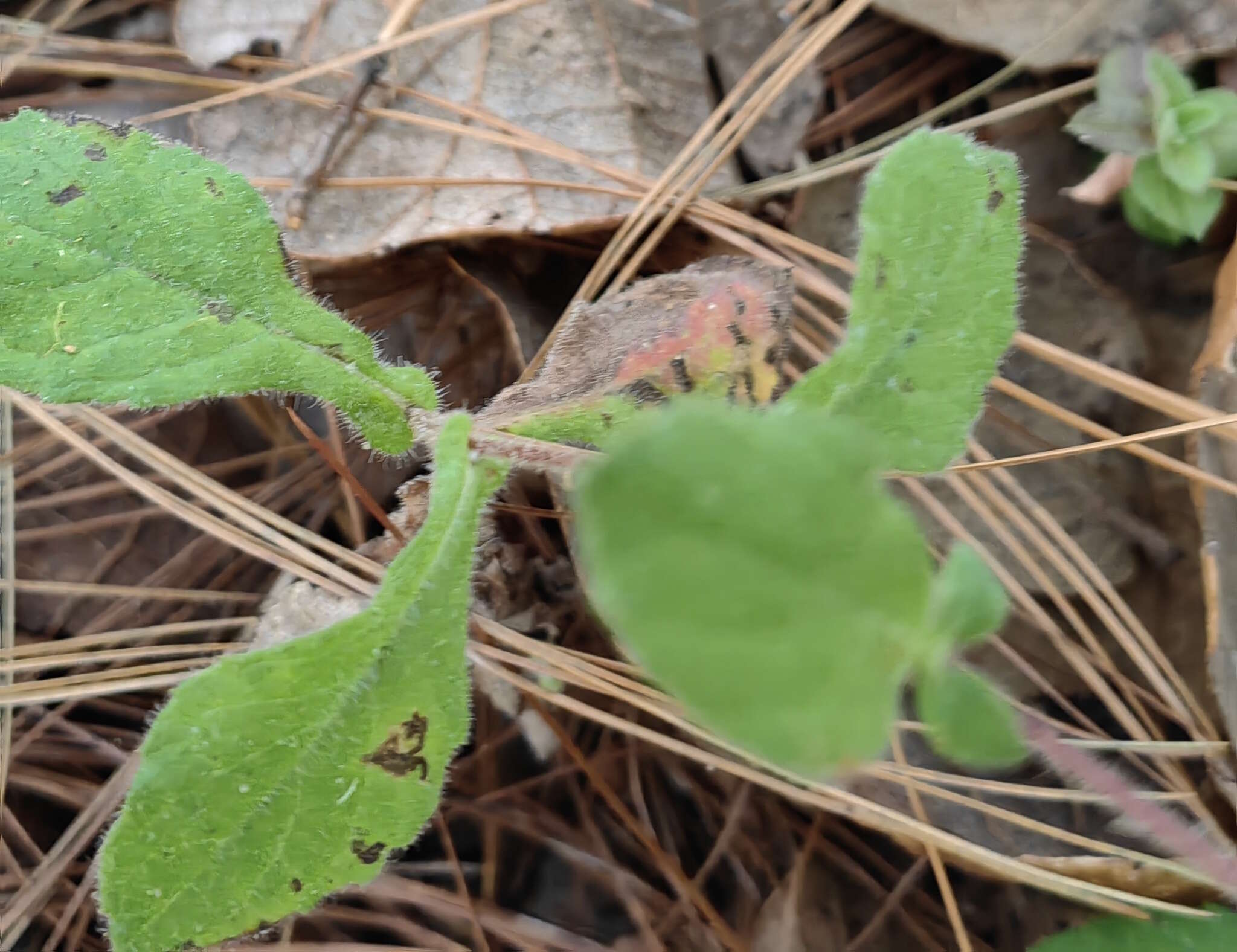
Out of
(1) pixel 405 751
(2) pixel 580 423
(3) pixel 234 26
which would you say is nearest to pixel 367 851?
(1) pixel 405 751

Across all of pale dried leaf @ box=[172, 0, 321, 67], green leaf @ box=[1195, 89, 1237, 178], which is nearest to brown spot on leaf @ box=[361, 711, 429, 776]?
pale dried leaf @ box=[172, 0, 321, 67]

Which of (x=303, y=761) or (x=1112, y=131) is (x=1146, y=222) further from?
(x=303, y=761)

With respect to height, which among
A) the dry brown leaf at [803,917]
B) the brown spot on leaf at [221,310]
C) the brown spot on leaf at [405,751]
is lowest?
the dry brown leaf at [803,917]

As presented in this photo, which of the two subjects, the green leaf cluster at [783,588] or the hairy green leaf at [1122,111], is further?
the hairy green leaf at [1122,111]

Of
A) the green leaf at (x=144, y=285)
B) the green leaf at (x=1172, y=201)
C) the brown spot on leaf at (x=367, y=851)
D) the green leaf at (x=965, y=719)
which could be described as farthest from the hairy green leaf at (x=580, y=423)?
the green leaf at (x=1172, y=201)

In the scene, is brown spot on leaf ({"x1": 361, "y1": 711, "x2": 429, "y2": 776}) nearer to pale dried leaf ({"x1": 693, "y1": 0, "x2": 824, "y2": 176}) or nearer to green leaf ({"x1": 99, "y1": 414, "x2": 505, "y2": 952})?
green leaf ({"x1": 99, "y1": 414, "x2": 505, "y2": 952})

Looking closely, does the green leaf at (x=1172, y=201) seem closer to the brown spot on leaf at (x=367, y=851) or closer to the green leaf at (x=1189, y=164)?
the green leaf at (x=1189, y=164)
